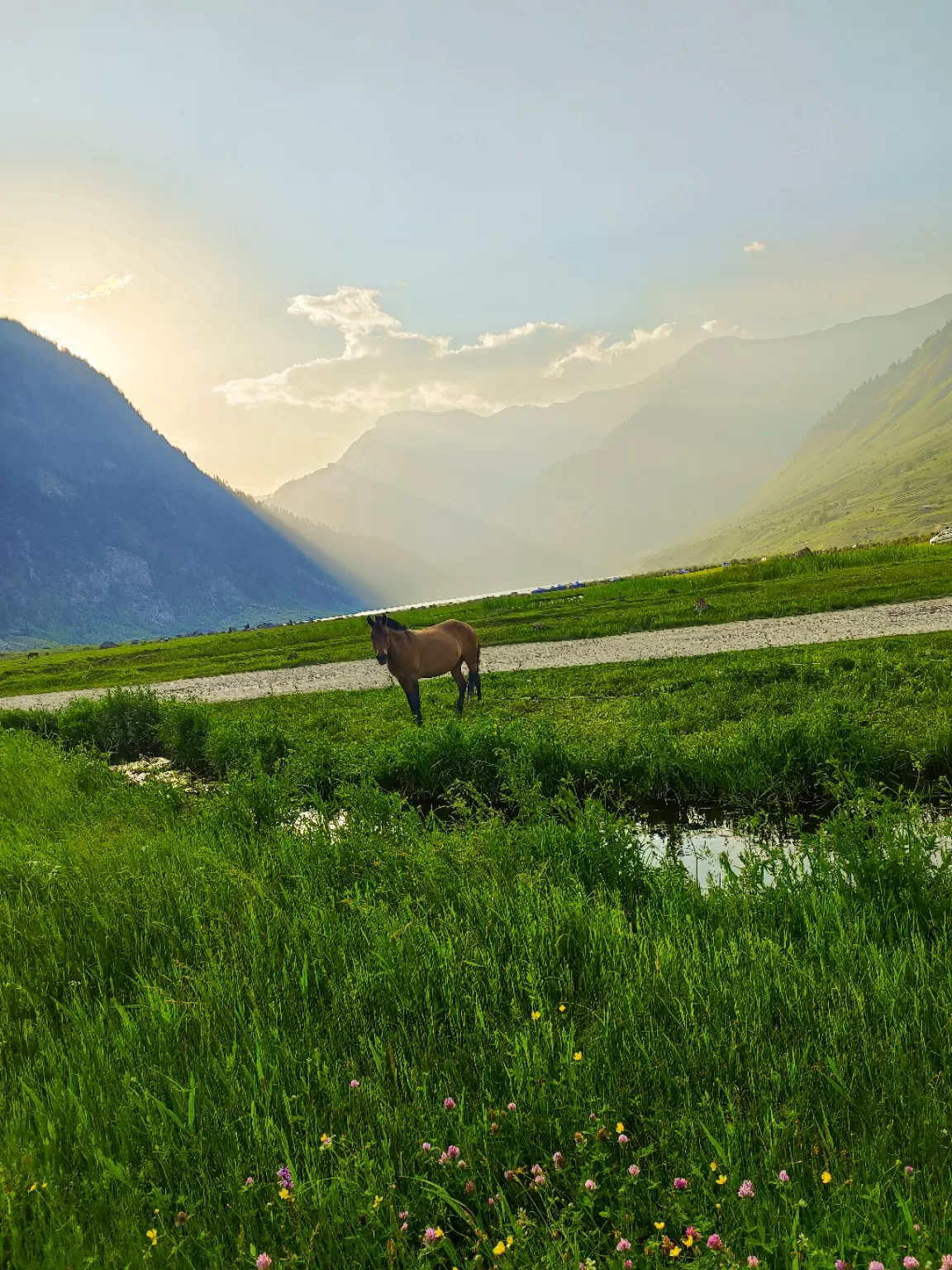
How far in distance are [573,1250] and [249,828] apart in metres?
8.63

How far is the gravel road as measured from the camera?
2718cm

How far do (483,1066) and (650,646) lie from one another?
27.7 m

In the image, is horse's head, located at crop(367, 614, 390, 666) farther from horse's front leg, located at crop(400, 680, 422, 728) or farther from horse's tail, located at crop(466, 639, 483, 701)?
horse's tail, located at crop(466, 639, 483, 701)

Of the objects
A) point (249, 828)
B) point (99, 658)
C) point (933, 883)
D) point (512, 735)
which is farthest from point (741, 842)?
point (99, 658)

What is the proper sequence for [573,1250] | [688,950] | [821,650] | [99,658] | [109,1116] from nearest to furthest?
[573,1250]
[109,1116]
[688,950]
[821,650]
[99,658]

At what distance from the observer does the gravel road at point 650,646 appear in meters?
27.2

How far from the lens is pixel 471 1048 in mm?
4395

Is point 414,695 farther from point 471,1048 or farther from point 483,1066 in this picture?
point 483,1066

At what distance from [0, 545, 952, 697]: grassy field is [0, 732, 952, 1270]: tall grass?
111 ft

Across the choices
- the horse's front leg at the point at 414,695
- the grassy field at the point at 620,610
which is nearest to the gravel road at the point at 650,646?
the grassy field at the point at 620,610

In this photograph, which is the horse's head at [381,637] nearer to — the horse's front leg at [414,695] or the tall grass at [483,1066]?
the horse's front leg at [414,695]

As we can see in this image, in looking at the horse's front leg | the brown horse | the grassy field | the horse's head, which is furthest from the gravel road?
the horse's head

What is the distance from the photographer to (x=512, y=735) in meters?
14.2

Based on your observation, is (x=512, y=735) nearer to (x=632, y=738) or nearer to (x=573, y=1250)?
(x=632, y=738)
